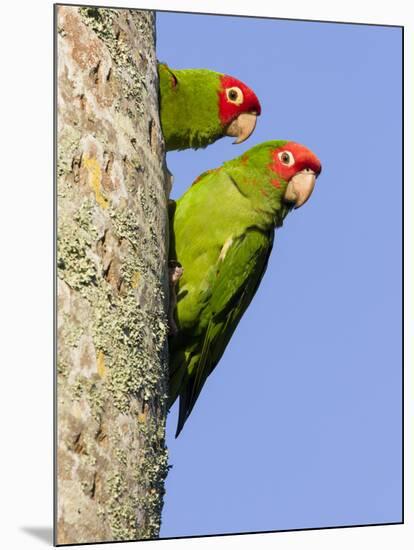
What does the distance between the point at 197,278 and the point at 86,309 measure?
23.7 inches

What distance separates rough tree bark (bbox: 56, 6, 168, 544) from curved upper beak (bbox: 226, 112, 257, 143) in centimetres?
54

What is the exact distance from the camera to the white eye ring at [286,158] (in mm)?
3844

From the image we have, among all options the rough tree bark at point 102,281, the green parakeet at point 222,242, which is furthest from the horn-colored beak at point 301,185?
the rough tree bark at point 102,281

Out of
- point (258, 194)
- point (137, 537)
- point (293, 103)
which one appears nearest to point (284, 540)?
point (137, 537)

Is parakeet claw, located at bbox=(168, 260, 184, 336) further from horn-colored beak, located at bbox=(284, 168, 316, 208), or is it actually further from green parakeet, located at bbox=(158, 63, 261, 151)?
horn-colored beak, located at bbox=(284, 168, 316, 208)

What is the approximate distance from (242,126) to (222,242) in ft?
1.37

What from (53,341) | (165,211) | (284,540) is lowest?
(284,540)

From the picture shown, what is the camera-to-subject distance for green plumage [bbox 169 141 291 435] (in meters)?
3.70

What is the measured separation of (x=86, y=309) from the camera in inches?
126

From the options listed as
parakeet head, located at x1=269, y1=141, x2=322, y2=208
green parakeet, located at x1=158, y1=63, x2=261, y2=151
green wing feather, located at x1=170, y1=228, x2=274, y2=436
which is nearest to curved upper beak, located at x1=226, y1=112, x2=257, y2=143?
green parakeet, located at x1=158, y1=63, x2=261, y2=151

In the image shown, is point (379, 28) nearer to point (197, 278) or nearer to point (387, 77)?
point (387, 77)

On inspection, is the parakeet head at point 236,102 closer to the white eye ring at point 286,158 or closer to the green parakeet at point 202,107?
the green parakeet at point 202,107

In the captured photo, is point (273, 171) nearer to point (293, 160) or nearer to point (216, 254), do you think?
point (293, 160)

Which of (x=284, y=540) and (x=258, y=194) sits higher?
(x=258, y=194)
